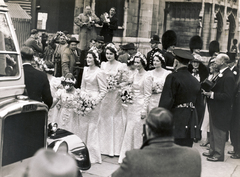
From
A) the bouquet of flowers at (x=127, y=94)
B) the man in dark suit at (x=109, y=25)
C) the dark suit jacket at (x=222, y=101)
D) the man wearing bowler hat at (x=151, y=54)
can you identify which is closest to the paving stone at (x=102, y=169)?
the bouquet of flowers at (x=127, y=94)

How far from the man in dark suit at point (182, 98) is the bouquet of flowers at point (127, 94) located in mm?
1537

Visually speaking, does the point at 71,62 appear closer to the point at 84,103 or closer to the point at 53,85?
the point at 53,85

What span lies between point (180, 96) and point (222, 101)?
78.7 inches

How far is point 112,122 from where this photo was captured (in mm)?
8914

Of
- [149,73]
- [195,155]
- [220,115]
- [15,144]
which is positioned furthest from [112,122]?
[195,155]

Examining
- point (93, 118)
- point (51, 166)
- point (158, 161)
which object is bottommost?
point (93, 118)

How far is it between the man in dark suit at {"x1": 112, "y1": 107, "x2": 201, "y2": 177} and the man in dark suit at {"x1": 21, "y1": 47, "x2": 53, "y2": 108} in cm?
306

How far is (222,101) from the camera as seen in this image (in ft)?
27.8

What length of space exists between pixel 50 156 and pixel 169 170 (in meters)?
1.28

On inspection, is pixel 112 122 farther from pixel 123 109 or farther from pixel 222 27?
pixel 222 27

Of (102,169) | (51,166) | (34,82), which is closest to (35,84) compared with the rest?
(34,82)

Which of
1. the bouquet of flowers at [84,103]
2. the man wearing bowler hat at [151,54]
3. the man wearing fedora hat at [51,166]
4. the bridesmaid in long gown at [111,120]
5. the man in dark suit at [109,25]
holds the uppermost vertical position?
the man in dark suit at [109,25]

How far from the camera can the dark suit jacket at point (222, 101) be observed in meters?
8.34

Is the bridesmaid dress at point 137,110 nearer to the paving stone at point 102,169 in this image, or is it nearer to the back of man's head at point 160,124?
the paving stone at point 102,169
